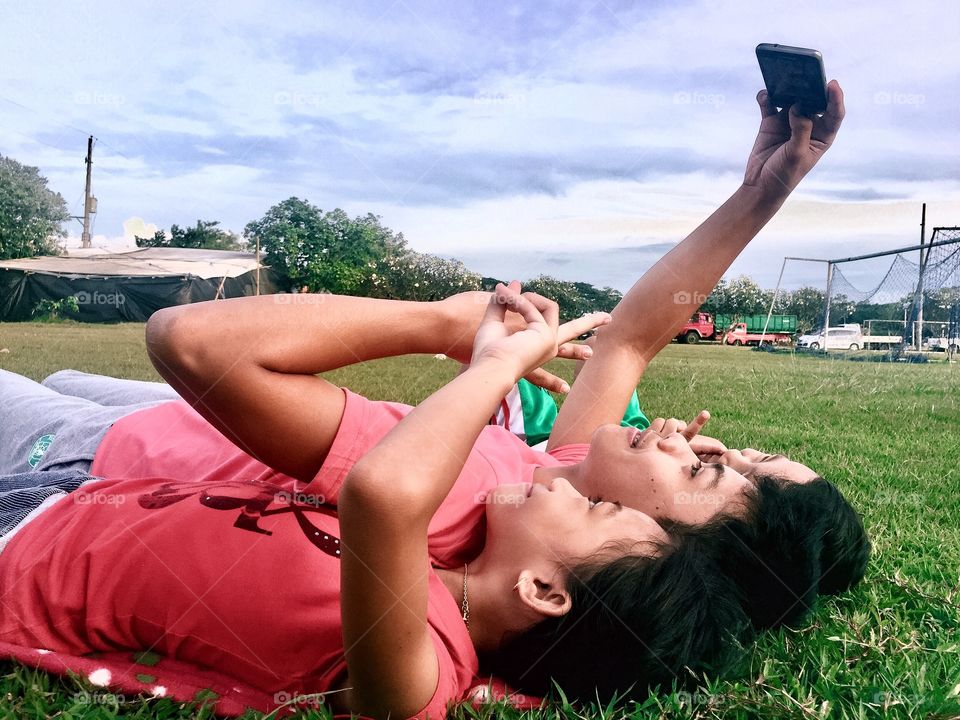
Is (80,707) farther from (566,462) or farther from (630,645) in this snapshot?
(566,462)

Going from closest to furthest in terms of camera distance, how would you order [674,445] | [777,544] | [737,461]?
[777,544], [674,445], [737,461]

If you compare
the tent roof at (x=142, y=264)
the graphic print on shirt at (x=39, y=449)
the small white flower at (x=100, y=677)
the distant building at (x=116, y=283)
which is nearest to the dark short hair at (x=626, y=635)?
the small white flower at (x=100, y=677)

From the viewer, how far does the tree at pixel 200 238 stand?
93.6 ft

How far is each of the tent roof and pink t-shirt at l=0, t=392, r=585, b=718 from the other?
20.9 metres

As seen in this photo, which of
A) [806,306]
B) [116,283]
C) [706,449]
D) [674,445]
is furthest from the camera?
[806,306]

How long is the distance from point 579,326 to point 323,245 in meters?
6.81

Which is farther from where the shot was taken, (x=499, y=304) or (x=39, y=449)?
(x=39, y=449)

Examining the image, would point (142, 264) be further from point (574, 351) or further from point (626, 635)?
point (626, 635)

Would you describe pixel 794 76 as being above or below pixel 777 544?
above

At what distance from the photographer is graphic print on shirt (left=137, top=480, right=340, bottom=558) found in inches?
64.2

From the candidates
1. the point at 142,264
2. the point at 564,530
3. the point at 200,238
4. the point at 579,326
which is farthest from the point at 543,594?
the point at 200,238

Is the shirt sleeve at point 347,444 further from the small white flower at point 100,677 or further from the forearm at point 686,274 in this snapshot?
the forearm at point 686,274

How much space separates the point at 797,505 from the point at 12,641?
73.7 inches

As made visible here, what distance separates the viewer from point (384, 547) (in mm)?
1222
